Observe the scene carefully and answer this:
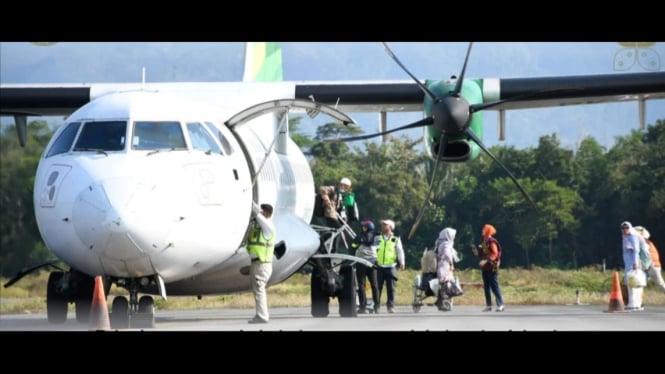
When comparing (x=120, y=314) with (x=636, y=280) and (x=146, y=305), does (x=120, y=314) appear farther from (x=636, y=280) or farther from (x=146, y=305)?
(x=636, y=280)

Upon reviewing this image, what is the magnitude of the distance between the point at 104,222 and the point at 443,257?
9.04 meters

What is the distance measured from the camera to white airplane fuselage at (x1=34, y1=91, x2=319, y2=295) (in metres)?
12.4

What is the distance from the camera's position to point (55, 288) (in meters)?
15.8

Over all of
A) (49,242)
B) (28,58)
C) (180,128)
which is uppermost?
(28,58)

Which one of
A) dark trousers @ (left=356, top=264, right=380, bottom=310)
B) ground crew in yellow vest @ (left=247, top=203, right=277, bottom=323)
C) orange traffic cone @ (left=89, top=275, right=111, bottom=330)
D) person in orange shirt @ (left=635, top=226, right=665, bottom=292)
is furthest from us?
person in orange shirt @ (left=635, top=226, right=665, bottom=292)

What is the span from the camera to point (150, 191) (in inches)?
492

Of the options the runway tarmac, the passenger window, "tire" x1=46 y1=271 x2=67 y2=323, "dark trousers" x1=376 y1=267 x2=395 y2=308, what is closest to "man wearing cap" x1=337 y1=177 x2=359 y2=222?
"dark trousers" x1=376 y1=267 x2=395 y2=308

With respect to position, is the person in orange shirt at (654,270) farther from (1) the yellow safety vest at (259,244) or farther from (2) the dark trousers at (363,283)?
(1) the yellow safety vest at (259,244)

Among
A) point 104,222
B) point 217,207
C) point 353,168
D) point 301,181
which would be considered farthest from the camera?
point 353,168

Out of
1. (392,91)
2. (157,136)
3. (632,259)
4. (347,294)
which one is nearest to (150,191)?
(157,136)

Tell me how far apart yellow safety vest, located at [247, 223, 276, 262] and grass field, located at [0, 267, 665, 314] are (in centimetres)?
697

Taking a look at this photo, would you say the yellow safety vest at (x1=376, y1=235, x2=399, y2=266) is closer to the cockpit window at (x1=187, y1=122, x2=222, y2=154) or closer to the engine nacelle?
the engine nacelle
